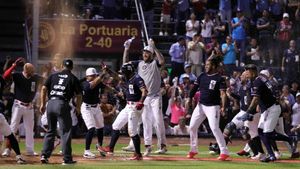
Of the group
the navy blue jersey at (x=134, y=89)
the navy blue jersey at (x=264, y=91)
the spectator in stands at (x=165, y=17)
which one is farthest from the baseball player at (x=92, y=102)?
the spectator in stands at (x=165, y=17)

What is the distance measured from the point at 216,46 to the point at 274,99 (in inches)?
456

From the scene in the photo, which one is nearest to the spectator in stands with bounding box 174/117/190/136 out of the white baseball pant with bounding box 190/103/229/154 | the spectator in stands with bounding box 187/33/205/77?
the spectator in stands with bounding box 187/33/205/77

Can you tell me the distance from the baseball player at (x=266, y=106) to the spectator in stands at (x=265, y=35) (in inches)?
478

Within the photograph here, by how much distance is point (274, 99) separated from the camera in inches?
764

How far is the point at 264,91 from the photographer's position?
1923cm

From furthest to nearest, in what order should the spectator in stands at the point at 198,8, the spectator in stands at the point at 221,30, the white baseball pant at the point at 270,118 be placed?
the spectator in stands at the point at 198,8, the spectator in stands at the point at 221,30, the white baseball pant at the point at 270,118

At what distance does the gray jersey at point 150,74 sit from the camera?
2097 cm

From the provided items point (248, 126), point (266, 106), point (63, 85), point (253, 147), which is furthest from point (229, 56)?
point (63, 85)

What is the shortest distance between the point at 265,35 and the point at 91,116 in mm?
14049

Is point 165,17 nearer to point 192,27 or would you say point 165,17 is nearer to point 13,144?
point 192,27

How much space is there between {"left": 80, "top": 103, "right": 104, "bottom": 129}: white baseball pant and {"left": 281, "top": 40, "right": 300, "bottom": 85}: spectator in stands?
42.1 feet

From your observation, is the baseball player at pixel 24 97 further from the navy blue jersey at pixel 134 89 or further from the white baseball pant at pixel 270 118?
the white baseball pant at pixel 270 118

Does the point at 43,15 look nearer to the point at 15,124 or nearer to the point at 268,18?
the point at 268,18

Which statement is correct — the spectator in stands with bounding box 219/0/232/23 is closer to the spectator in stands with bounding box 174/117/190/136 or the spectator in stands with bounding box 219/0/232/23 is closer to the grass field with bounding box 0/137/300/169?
the spectator in stands with bounding box 174/117/190/136
